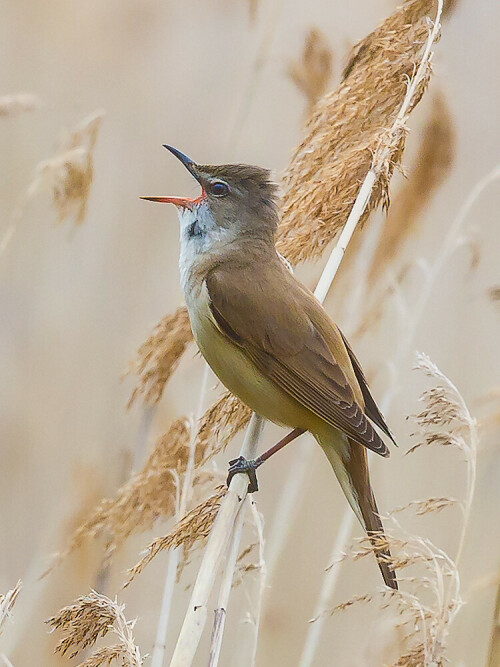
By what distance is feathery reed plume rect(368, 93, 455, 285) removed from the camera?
277 centimetres

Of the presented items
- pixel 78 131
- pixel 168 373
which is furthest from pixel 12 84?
pixel 168 373

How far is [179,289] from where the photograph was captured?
3484 mm

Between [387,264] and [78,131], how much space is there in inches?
40.4

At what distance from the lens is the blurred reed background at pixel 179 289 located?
112 inches

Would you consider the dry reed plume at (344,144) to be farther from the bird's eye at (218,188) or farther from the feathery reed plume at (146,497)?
the bird's eye at (218,188)

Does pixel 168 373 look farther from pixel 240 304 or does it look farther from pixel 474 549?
pixel 474 549

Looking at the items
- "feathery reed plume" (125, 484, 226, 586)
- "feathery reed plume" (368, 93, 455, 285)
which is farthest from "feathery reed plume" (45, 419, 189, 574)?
"feathery reed plume" (368, 93, 455, 285)

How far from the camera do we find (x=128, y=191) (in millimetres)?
3514

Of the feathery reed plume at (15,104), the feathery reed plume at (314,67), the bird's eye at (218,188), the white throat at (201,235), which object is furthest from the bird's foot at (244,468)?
the feathery reed plume at (314,67)

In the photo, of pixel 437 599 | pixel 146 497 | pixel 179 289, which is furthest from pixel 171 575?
pixel 179 289

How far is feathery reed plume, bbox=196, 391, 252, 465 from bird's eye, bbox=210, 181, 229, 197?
595mm

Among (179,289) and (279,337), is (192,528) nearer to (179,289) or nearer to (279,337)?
(279,337)

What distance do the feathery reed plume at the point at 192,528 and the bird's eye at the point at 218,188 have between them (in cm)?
92

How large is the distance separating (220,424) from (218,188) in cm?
71
